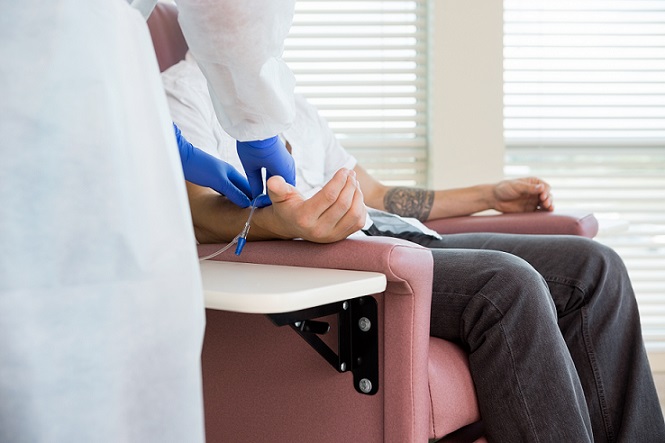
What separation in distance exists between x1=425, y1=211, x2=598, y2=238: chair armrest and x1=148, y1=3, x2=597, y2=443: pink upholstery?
678 mm

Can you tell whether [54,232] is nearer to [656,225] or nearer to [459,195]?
[459,195]

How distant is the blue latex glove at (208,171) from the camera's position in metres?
1.16

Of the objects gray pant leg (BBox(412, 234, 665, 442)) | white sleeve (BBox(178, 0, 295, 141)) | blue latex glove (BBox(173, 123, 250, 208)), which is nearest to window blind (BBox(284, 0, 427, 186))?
gray pant leg (BBox(412, 234, 665, 442))

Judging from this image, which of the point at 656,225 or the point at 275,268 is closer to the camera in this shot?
Answer: the point at 275,268

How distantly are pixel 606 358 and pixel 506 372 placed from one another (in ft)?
1.37

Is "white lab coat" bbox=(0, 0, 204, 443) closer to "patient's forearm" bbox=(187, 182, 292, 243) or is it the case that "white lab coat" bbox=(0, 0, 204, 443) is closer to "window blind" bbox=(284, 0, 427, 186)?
"patient's forearm" bbox=(187, 182, 292, 243)

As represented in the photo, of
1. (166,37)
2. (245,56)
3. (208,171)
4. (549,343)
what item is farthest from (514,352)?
(166,37)

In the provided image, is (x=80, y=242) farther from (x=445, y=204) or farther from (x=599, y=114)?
(x=599, y=114)

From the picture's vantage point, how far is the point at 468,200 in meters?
2.01

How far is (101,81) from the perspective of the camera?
60 centimetres

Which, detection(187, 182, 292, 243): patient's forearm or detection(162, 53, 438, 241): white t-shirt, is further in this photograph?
detection(162, 53, 438, 241): white t-shirt

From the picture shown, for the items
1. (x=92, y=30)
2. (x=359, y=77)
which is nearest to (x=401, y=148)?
(x=359, y=77)

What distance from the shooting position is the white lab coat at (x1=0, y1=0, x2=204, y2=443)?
22.9 inches

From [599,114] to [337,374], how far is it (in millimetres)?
1833
